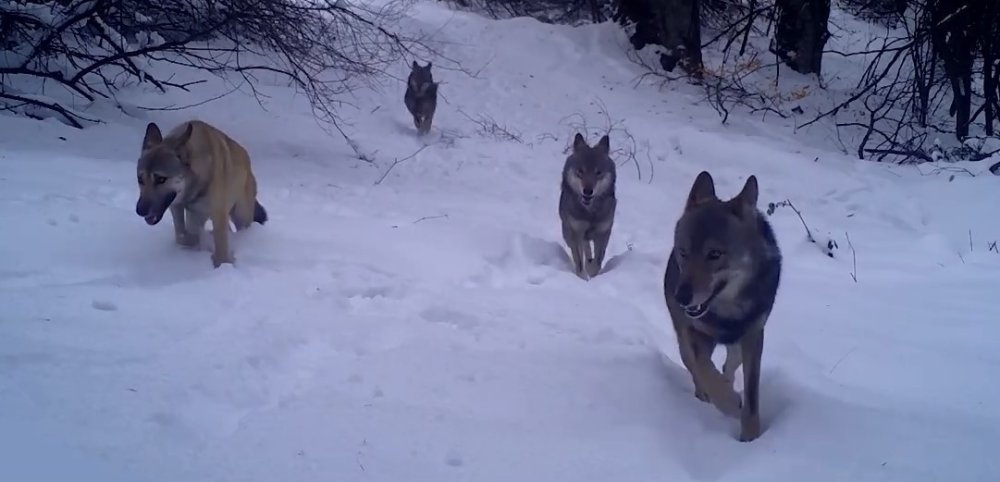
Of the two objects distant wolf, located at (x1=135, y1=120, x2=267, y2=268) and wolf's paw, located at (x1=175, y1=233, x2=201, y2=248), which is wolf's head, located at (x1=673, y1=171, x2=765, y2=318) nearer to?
distant wolf, located at (x1=135, y1=120, x2=267, y2=268)

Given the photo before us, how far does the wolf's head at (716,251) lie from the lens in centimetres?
383

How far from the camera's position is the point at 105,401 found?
129 inches

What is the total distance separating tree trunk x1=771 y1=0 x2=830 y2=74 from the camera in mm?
17922

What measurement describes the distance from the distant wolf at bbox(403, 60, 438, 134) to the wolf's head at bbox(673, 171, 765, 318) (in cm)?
1068

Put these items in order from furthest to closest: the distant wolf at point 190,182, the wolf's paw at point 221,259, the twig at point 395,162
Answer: the twig at point 395,162 < the wolf's paw at point 221,259 < the distant wolf at point 190,182

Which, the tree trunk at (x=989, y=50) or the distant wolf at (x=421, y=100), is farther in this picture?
the distant wolf at (x=421, y=100)

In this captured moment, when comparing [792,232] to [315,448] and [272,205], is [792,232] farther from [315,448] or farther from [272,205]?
[315,448]

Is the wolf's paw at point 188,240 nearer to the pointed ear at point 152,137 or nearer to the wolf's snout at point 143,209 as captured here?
the wolf's snout at point 143,209

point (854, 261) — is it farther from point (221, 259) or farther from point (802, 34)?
point (802, 34)

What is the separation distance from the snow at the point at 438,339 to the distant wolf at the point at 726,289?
179 mm

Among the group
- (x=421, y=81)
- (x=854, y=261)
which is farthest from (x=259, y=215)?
(x=421, y=81)

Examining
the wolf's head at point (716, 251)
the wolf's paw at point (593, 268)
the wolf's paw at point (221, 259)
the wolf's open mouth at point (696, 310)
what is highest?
the wolf's head at point (716, 251)

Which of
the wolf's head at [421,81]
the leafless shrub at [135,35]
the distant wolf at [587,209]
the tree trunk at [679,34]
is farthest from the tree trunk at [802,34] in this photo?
the distant wolf at [587,209]

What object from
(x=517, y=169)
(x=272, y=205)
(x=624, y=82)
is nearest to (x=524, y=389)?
(x=272, y=205)
